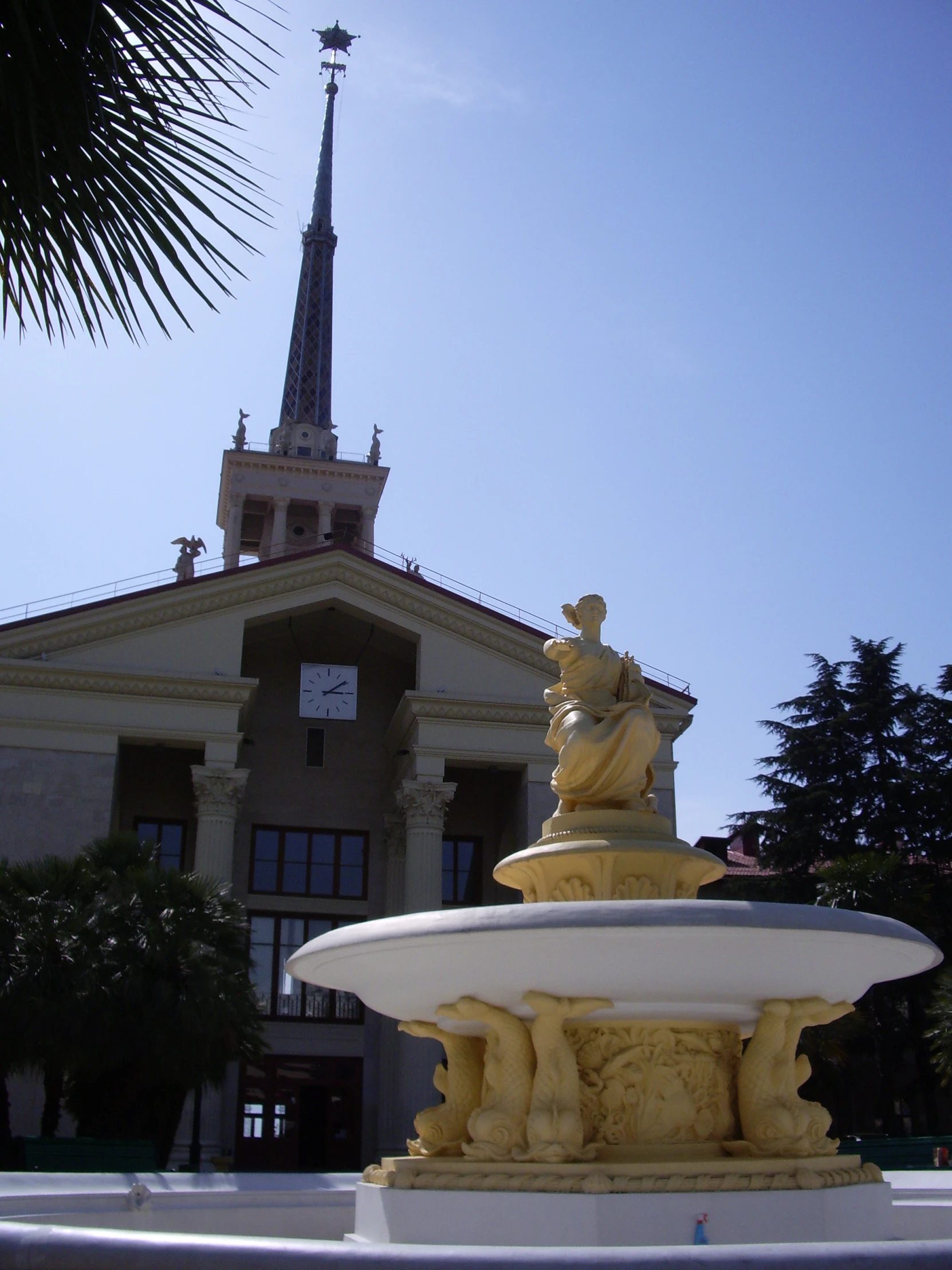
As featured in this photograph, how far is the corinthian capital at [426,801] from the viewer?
1319 inches

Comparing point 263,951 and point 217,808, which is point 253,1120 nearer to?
point 263,951

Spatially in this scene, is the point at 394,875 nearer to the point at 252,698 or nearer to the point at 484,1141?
the point at 252,698

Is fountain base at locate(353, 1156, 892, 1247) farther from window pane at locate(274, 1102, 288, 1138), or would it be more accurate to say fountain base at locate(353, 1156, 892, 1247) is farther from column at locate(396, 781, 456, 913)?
window pane at locate(274, 1102, 288, 1138)

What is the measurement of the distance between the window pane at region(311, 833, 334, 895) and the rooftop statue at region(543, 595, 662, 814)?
27425 millimetres

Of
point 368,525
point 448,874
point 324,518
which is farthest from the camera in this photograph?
point 368,525

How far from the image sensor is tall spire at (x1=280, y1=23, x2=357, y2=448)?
64.9 meters

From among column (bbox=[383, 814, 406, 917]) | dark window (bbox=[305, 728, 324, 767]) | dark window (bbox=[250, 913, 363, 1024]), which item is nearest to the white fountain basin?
dark window (bbox=[250, 913, 363, 1024])

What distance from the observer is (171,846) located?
35875mm

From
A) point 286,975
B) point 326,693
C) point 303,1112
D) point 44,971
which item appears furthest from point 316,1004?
point 44,971

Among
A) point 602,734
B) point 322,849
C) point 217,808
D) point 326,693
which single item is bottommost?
point 602,734

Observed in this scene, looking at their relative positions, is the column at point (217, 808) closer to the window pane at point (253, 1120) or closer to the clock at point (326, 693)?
the clock at point (326, 693)

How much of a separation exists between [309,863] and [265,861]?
49.6 inches

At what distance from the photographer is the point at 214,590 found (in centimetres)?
3431

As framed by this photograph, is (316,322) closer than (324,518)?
No
